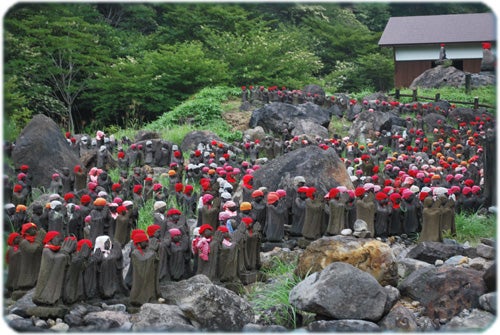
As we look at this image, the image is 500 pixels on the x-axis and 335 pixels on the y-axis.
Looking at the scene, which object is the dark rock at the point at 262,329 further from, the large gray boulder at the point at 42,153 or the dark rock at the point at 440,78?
the dark rock at the point at 440,78

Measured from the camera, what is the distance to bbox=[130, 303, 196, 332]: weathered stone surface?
25.0ft

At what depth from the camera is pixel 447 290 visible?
830 centimetres

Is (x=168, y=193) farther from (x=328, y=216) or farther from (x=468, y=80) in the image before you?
(x=468, y=80)

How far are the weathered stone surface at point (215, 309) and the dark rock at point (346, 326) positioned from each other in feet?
3.58

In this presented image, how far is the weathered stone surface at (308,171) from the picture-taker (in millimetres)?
14391

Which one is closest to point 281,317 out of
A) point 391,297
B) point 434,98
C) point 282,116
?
point 391,297

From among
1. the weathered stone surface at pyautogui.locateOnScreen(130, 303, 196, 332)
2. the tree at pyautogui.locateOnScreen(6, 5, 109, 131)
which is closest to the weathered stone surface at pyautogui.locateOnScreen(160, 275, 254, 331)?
the weathered stone surface at pyautogui.locateOnScreen(130, 303, 196, 332)

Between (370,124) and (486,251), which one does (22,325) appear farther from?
(370,124)

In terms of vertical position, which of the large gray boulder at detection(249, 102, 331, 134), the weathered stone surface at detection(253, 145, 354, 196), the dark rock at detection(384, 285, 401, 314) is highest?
the large gray boulder at detection(249, 102, 331, 134)

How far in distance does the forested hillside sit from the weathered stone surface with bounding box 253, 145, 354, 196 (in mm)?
11099

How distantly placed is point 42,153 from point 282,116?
1096cm

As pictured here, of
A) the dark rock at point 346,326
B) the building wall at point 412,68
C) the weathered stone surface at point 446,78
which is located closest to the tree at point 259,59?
the building wall at point 412,68

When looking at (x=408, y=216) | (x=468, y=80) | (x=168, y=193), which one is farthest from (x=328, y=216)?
(x=468, y=80)

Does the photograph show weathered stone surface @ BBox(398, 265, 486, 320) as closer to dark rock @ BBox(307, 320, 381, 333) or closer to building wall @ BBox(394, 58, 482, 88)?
dark rock @ BBox(307, 320, 381, 333)
